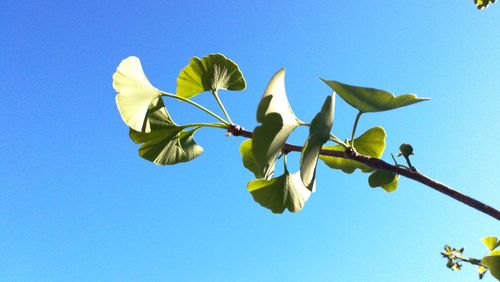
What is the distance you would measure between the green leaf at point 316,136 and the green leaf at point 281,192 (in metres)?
0.50

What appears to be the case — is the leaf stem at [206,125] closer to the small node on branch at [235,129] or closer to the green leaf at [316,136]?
the small node on branch at [235,129]

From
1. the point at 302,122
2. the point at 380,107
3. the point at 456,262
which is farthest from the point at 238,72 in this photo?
the point at 456,262

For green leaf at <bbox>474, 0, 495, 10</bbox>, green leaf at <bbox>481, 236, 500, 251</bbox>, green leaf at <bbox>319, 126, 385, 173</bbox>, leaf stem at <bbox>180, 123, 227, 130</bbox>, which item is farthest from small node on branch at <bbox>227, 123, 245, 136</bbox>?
green leaf at <bbox>474, 0, 495, 10</bbox>

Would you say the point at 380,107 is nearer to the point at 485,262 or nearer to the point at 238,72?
the point at 485,262

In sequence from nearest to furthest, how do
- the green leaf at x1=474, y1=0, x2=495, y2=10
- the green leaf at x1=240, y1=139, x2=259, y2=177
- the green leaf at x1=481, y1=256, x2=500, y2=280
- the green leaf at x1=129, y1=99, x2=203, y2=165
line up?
1. the green leaf at x1=481, y1=256, x2=500, y2=280
2. the green leaf at x1=129, y1=99, x2=203, y2=165
3. the green leaf at x1=240, y1=139, x2=259, y2=177
4. the green leaf at x1=474, y1=0, x2=495, y2=10

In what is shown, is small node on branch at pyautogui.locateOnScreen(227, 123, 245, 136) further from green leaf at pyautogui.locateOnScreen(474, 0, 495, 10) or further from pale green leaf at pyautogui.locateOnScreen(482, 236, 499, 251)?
green leaf at pyautogui.locateOnScreen(474, 0, 495, 10)

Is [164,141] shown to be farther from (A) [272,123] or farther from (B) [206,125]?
(A) [272,123]

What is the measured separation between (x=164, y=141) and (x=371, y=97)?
71cm

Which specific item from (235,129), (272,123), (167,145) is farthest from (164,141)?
(272,123)

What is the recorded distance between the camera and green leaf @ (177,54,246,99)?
1515 millimetres

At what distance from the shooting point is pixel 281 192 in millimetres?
1521

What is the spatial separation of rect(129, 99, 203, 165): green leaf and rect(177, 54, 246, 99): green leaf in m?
0.18

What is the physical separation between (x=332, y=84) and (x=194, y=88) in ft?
2.29

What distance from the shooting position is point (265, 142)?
1007 millimetres
